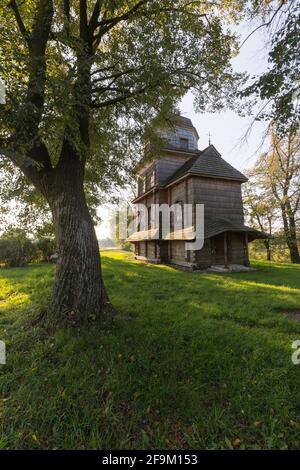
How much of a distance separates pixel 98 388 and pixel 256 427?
1947 millimetres

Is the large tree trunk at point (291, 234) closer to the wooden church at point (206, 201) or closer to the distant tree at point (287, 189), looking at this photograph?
the distant tree at point (287, 189)

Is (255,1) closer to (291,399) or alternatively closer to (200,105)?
(200,105)

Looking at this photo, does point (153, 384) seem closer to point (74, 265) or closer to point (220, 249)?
point (74, 265)

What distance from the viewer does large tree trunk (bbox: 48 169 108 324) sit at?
4363 mm

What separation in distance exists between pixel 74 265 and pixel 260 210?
20.3 metres

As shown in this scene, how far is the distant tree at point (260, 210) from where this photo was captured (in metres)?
20.3

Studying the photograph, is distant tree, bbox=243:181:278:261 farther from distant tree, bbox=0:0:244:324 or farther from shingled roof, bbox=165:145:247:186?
distant tree, bbox=0:0:244:324

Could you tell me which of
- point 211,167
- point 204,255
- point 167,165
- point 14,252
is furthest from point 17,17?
point 14,252

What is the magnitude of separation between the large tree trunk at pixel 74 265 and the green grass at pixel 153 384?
451 millimetres

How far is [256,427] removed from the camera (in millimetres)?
2373

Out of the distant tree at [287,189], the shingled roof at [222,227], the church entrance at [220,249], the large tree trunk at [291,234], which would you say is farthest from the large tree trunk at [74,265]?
the large tree trunk at [291,234]

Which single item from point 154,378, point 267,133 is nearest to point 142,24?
point 267,133

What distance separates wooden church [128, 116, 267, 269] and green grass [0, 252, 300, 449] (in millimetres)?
8552

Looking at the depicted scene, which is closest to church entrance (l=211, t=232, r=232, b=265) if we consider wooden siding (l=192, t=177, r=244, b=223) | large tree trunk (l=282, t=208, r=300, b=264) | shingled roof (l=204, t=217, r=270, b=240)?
shingled roof (l=204, t=217, r=270, b=240)
